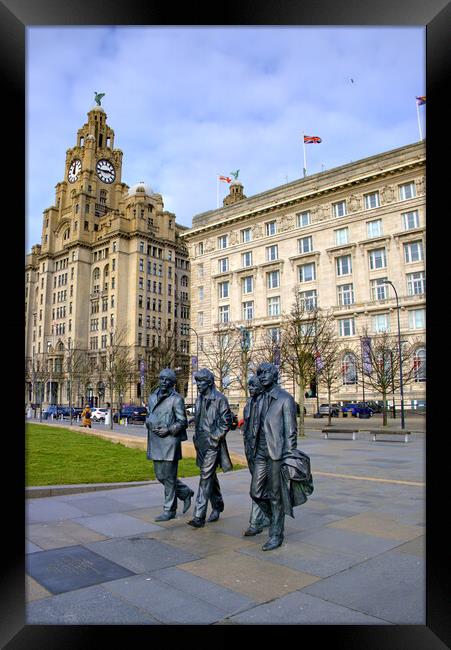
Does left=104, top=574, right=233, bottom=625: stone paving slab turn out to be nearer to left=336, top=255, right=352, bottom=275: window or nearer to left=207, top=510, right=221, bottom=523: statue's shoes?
left=207, top=510, right=221, bottom=523: statue's shoes

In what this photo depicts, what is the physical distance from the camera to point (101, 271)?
88.9 metres

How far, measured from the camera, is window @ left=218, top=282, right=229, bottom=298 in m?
62.7

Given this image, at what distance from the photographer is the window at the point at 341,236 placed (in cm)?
5247

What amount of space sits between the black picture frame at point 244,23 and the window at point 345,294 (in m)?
49.7

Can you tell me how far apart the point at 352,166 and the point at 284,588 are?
174 ft

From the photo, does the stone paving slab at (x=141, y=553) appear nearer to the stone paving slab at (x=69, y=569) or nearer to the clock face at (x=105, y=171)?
the stone paving slab at (x=69, y=569)

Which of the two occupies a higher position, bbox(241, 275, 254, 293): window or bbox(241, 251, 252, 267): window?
bbox(241, 251, 252, 267): window

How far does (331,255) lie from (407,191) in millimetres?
9814

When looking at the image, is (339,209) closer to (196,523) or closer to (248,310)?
(248,310)

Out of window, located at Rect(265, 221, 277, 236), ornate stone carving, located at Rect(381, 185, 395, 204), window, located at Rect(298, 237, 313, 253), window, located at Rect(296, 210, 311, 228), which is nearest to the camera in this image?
ornate stone carving, located at Rect(381, 185, 395, 204)

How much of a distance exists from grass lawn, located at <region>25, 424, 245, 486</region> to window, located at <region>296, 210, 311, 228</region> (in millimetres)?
42784

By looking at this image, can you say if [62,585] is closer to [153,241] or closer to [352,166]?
[352,166]

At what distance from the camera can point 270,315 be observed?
2260 inches

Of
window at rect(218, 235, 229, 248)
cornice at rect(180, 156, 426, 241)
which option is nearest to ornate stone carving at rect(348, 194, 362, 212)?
cornice at rect(180, 156, 426, 241)
